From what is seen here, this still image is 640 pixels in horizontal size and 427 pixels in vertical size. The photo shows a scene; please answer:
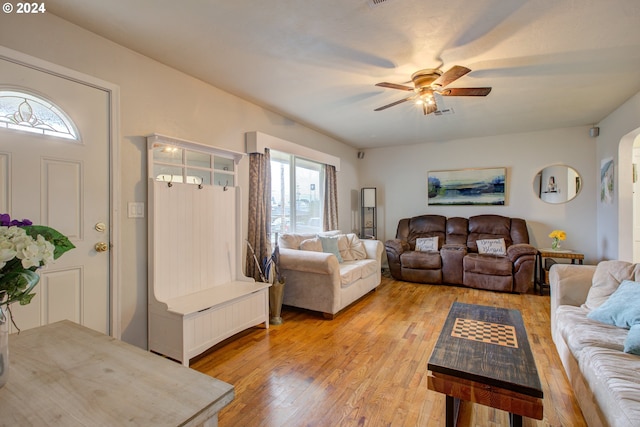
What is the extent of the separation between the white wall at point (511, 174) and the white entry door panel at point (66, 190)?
15.7 ft

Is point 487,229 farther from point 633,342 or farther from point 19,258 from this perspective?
point 19,258

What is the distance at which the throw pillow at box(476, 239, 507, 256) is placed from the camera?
4641mm

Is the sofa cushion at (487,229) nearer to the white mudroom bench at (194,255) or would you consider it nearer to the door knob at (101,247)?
the white mudroom bench at (194,255)

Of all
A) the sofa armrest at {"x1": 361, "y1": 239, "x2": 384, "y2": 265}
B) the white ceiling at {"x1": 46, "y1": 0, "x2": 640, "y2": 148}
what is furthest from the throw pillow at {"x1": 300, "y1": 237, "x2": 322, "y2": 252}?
the white ceiling at {"x1": 46, "y1": 0, "x2": 640, "y2": 148}

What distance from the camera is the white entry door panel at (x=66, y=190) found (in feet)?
5.83

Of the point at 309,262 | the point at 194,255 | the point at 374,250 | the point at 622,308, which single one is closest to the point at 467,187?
the point at 374,250

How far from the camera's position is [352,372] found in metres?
2.23

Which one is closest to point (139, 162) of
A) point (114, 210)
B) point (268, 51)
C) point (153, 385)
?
point (114, 210)

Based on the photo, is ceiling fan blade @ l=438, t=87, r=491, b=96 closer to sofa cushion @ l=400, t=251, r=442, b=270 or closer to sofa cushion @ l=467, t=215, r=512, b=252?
sofa cushion @ l=400, t=251, r=442, b=270

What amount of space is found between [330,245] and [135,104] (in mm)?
2640

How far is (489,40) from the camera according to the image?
2.21 metres

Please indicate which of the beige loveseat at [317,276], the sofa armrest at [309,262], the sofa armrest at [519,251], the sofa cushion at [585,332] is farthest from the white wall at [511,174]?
the sofa cushion at [585,332]

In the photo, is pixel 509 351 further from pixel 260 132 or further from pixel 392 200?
pixel 392 200

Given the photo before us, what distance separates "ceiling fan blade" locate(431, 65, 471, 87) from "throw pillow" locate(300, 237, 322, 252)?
215 centimetres
